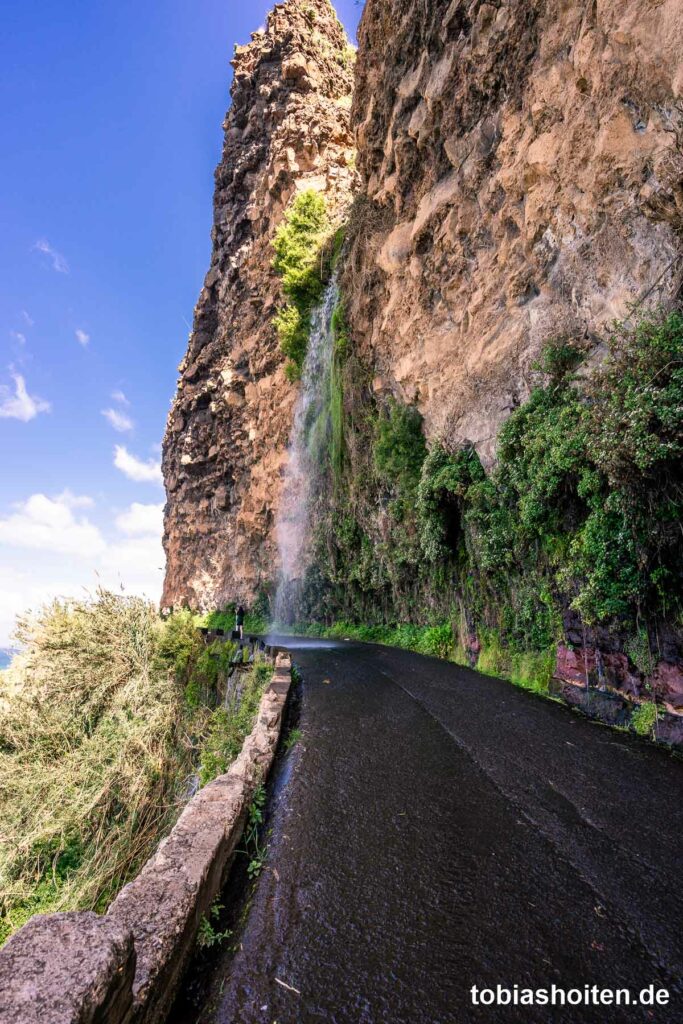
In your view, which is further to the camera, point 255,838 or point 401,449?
point 401,449

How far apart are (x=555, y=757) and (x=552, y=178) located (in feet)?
29.0

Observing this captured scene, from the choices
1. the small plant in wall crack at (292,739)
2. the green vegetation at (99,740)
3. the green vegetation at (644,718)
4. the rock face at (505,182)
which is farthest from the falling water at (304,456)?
the green vegetation at (644,718)

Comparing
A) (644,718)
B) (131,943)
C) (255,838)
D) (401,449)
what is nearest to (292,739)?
(255,838)

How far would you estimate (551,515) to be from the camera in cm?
734

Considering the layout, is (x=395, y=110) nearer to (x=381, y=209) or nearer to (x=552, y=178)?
(x=381, y=209)

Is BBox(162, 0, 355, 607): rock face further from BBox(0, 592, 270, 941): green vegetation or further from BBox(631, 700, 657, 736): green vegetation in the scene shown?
BBox(631, 700, 657, 736): green vegetation

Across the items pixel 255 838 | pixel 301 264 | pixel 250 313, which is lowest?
pixel 255 838

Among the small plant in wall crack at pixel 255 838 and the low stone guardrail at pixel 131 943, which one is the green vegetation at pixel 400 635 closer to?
the small plant in wall crack at pixel 255 838

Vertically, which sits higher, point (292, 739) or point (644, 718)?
point (644, 718)

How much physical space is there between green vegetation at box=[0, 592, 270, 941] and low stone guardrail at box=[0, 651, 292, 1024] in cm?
299

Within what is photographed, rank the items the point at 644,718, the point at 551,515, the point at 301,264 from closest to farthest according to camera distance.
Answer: the point at 644,718 → the point at 551,515 → the point at 301,264

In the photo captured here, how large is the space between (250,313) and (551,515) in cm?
2752

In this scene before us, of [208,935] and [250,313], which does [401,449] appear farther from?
[250,313]

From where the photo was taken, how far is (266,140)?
102ft
